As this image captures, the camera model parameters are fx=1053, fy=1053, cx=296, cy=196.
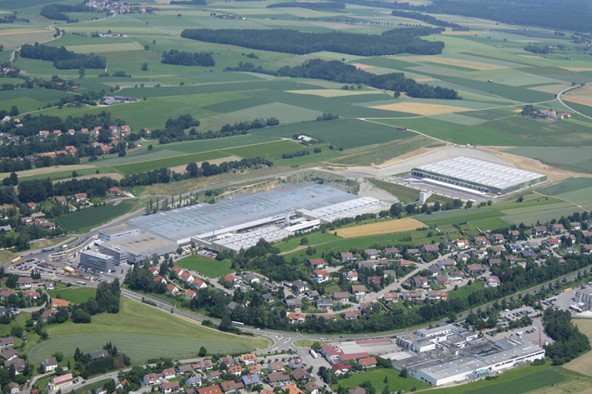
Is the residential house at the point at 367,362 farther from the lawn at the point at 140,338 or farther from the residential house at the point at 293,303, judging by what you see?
the residential house at the point at 293,303

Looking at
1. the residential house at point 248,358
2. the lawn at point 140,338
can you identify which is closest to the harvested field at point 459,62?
the lawn at point 140,338

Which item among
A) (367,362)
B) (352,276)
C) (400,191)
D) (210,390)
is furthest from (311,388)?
(400,191)

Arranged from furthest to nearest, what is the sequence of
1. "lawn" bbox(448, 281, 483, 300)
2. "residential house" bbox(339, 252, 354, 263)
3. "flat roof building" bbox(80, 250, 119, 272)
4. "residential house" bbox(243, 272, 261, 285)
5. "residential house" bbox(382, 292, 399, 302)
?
"residential house" bbox(339, 252, 354, 263)
"flat roof building" bbox(80, 250, 119, 272)
"residential house" bbox(243, 272, 261, 285)
"lawn" bbox(448, 281, 483, 300)
"residential house" bbox(382, 292, 399, 302)

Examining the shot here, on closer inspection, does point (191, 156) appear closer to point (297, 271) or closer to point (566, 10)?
point (297, 271)

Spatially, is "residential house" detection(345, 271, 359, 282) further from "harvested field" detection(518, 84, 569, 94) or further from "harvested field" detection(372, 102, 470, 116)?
"harvested field" detection(518, 84, 569, 94)

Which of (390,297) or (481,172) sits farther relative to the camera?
A: (481,172)

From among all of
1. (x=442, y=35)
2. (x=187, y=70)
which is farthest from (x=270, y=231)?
(x=442, y=35)

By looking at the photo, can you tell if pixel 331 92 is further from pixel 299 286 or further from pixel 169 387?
pixel 169 387

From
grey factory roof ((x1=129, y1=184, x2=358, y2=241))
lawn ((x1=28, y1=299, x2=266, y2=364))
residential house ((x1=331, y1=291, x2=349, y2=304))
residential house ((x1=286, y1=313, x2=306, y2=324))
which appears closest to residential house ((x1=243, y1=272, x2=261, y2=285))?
residential house ((x1=331, y1=291, x2=349, y2=304))
